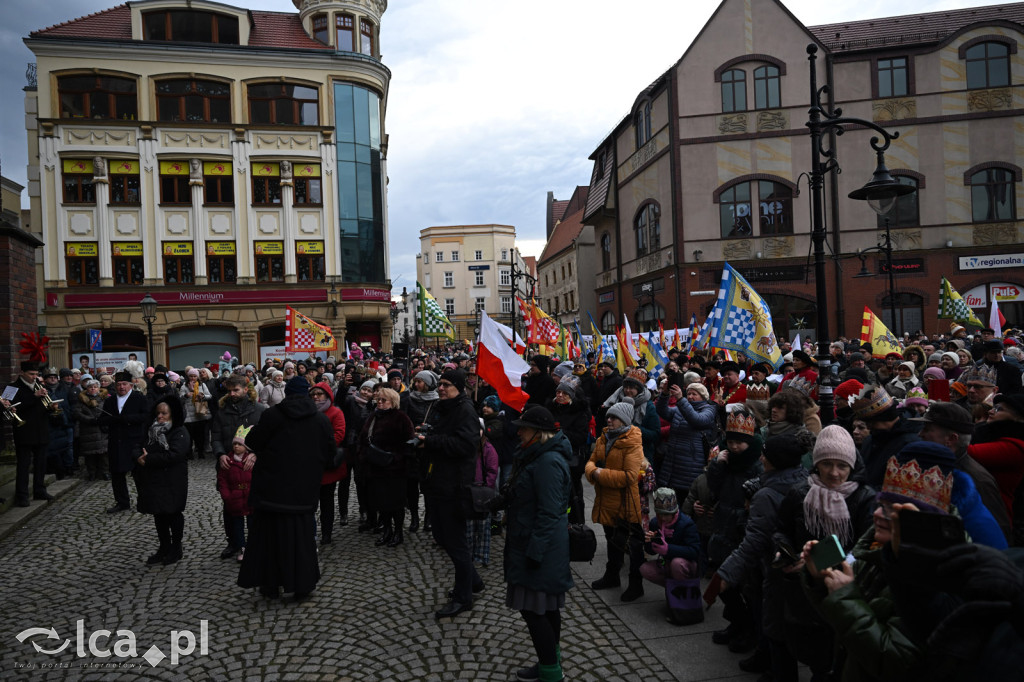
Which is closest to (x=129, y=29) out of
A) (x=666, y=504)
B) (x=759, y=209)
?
(x=759, y=209)

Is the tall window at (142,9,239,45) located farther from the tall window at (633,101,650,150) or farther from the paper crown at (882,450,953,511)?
the paper crown at (882,450,953,511)

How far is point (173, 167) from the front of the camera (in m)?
31.0

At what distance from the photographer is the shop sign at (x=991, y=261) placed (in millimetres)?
26688

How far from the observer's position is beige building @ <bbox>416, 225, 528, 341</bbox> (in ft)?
262

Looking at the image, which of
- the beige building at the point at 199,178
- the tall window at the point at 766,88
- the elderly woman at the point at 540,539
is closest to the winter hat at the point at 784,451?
the elderly woman at the point at 540,539

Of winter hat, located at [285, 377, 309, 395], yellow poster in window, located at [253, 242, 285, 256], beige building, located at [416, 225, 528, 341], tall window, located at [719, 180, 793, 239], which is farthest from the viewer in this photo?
beige building, located at [416, 225, 528, 341]

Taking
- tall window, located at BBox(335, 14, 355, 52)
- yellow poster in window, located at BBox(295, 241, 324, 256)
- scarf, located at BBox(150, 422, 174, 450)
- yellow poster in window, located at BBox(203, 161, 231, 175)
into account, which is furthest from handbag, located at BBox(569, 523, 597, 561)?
tall window, located at BBox(335, 14, 355, 52)

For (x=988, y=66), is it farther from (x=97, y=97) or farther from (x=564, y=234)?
(x=97, y=97)

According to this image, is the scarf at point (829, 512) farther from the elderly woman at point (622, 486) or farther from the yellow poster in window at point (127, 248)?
the yellow poster in window at point (127, 248)

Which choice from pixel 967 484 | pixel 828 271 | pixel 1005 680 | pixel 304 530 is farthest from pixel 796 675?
pixel 828 271

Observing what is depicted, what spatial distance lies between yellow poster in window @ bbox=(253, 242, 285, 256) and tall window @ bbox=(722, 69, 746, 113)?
2182 centimetres

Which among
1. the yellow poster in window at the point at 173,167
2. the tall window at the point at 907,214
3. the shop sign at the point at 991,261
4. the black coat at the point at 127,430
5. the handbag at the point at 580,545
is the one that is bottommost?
the handbag at the point at 580,545

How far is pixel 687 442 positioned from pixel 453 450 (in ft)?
8.39

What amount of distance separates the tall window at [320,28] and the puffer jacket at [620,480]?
3403 cm
